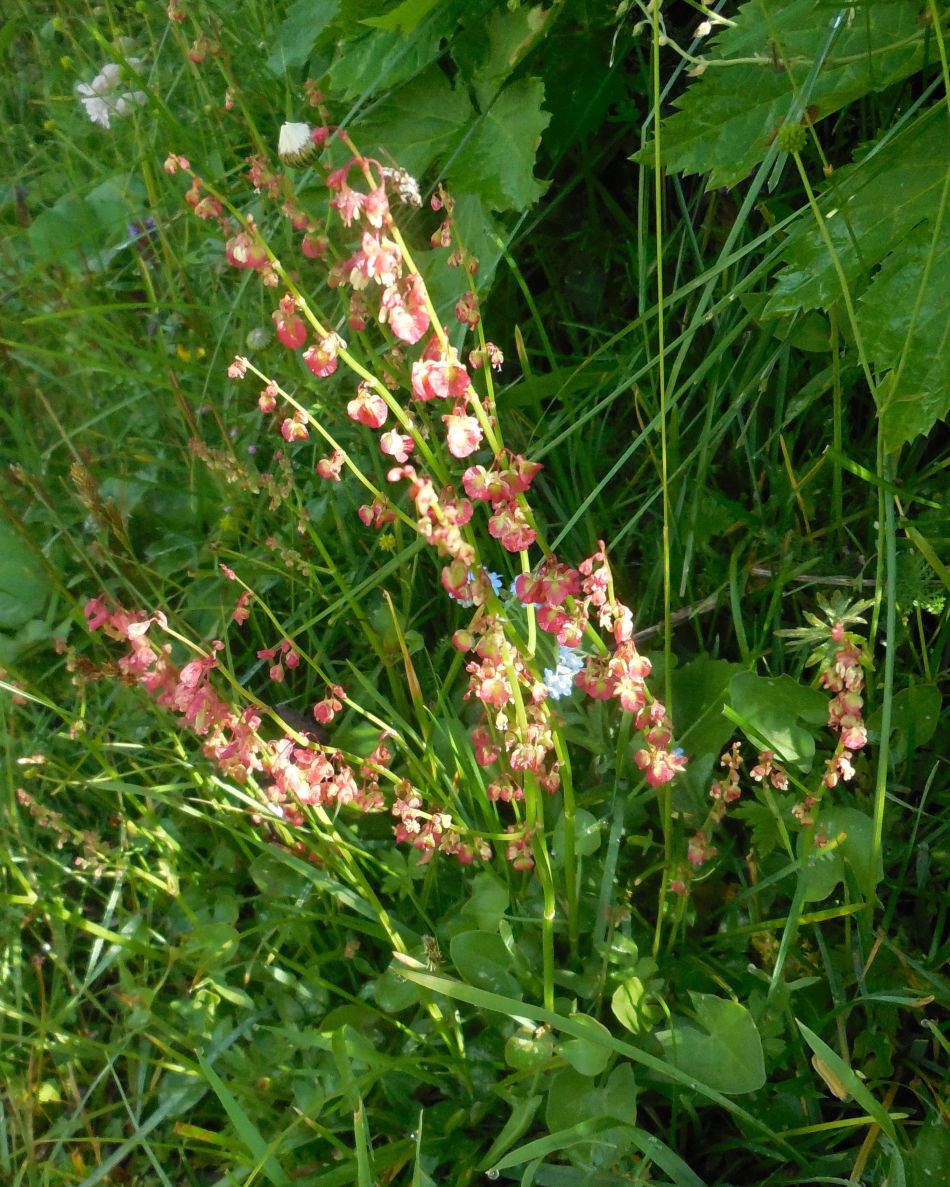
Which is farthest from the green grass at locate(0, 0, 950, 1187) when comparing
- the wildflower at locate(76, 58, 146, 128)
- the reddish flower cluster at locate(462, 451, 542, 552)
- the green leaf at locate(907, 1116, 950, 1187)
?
the wildflower at locate(76, 58, 146, 128)

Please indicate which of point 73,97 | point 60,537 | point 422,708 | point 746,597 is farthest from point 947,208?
point 73,97

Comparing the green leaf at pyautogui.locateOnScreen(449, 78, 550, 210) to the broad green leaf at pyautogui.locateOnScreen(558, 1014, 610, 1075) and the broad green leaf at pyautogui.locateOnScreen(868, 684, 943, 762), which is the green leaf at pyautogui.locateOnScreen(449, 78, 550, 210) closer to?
the broad green leaf at pyautogui.locateOnScreen(868, 684, 943, 762)

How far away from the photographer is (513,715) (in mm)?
1170

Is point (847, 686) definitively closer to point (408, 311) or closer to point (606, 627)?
point (606, 627)

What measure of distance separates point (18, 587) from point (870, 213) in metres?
1.67

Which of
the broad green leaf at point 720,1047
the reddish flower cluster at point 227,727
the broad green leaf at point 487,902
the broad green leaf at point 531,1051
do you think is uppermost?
the reddish flower cluster at point 227,727

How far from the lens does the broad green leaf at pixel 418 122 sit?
1722 mm

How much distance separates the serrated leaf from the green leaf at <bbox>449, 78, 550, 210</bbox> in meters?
0.44

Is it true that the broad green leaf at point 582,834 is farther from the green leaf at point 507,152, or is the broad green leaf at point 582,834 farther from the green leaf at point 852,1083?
the green leaf at point 507,152

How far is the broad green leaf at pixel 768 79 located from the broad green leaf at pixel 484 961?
990 mm

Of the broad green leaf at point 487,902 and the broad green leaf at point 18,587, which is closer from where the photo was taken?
the broad green leaf at point 487,902

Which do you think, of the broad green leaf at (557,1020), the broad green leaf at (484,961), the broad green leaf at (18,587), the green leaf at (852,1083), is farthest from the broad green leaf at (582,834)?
the broad green leaf at (18,587)

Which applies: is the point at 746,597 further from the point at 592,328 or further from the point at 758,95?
the point at 758,95

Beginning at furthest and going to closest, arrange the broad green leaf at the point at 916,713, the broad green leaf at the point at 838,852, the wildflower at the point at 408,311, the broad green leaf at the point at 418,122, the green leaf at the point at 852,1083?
the broad green leaf at the point at 418,122 → the broad green leaf at the point at 916,713 → the broad green leaf at the point at 838,852 → the green leaf at the point at 852,1083 → the wildflower at the point at 408,311
